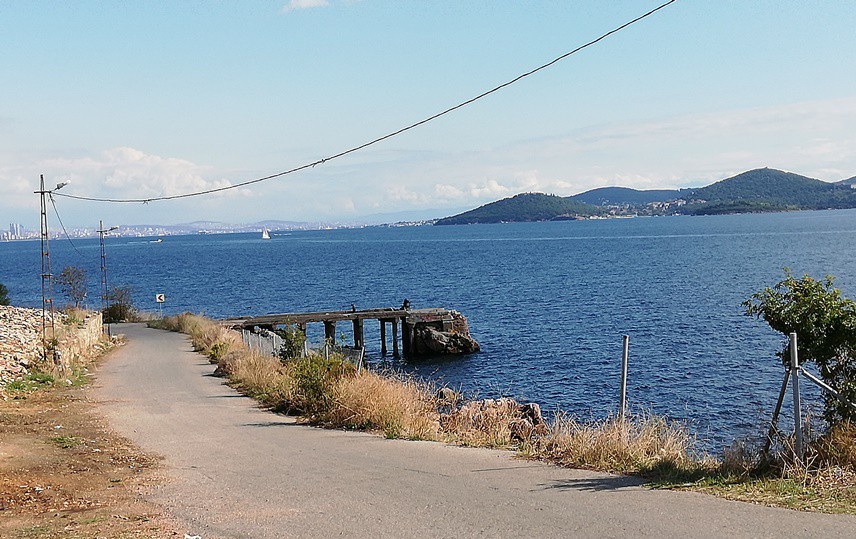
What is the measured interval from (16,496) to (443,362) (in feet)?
104

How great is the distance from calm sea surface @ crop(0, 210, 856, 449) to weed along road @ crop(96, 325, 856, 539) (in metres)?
4.28

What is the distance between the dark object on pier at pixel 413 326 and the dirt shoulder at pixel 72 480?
1057 inches

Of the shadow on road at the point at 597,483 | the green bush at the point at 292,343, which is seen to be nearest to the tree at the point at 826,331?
the shadow on road at the point at 597,483

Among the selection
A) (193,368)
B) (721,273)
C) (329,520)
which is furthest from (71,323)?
(721,273)

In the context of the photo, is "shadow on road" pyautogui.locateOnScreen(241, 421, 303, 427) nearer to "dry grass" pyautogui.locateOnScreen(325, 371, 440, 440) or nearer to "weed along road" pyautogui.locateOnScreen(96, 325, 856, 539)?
"weed along road" pyautogui.locateOnScreen(96, 325, 856, 539)

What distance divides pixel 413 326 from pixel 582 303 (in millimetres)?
18380

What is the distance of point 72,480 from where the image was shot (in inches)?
402

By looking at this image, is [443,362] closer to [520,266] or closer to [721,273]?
[721,273]

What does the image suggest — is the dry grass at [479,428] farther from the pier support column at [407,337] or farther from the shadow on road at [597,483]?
the pier support column at [407,337]

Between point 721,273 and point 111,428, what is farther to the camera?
point 721,273

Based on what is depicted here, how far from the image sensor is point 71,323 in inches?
1452

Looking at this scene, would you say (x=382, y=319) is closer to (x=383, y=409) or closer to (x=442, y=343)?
(x=442, y=343)

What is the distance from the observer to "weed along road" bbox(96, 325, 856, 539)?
24.5 feet

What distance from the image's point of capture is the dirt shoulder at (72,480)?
26.1ft
